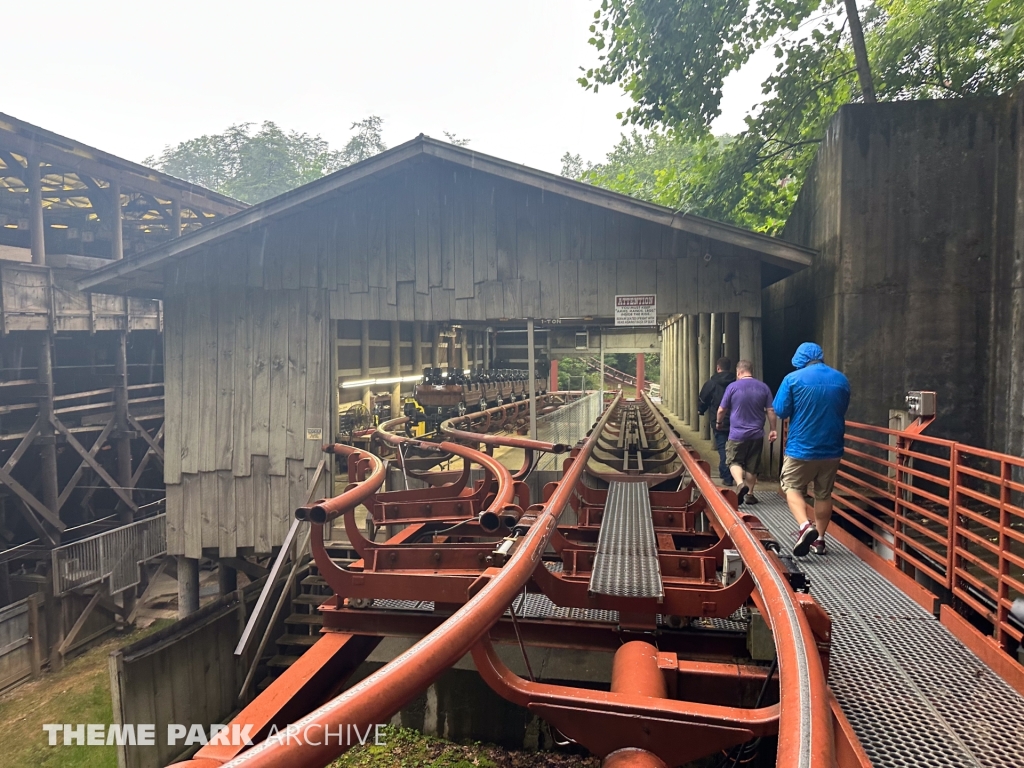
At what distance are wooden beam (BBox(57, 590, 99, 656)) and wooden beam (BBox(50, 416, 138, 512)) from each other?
290 cm

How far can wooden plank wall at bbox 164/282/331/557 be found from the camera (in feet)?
25.6

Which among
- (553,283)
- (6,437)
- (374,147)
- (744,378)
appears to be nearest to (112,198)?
(6,437)

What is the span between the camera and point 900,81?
416 inches

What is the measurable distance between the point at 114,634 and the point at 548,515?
12.0 meters

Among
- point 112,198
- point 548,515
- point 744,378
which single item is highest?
point 112,198

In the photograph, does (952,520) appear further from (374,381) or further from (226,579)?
(374,381)

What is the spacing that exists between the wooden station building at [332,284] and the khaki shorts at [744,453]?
5.82ft

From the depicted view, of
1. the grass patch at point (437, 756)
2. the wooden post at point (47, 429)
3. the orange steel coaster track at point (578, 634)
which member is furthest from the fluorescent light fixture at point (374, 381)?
the grass patch at point (437, 756)

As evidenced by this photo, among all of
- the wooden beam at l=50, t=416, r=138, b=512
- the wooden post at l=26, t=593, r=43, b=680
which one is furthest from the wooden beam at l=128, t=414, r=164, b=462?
the wooden post at l=26, t=593, r=43, b=680

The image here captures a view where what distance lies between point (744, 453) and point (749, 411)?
444 mm

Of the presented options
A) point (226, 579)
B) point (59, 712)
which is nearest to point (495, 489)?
point (226, 579)

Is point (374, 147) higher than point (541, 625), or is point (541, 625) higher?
point (374, 147)

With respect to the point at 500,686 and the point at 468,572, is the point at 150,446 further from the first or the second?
the point at 500,686

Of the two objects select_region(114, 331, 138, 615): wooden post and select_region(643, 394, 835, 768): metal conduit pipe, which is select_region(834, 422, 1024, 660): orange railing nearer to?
select_region(643, 394, 835, 768): metal conduit pipe
